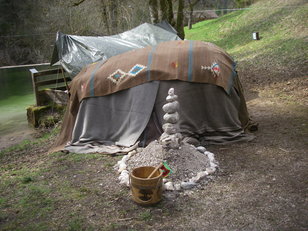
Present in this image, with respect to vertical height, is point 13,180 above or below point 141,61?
below

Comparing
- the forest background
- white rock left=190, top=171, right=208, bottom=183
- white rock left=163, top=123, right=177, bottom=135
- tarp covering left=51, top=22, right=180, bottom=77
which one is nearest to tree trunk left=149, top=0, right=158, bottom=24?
the forest background

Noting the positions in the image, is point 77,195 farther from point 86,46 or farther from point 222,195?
point 86,46

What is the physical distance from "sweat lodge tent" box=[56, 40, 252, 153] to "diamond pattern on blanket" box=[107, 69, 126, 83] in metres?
0.01

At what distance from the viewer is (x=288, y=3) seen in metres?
17.2

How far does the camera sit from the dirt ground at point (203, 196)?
3514 mm

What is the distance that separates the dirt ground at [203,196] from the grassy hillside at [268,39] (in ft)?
15.3

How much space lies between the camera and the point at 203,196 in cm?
405

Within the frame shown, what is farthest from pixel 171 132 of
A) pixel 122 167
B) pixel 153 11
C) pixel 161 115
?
pixel 153 11

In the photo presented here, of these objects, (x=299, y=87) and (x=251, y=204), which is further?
(x=299, y=87)

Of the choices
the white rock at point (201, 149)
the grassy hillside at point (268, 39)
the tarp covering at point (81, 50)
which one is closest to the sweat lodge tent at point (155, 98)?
the white rock at point (201, 149)

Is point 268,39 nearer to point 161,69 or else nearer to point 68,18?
point 161,69

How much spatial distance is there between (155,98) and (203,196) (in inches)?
86.3

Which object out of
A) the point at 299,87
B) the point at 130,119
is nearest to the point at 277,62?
the point at 299,87

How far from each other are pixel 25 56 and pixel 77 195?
2652 cm
